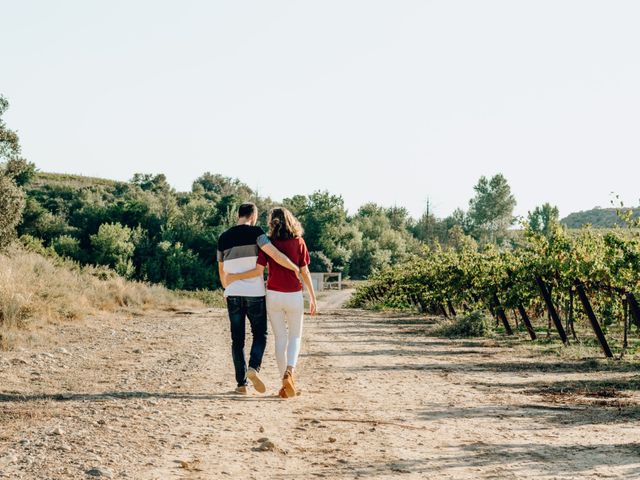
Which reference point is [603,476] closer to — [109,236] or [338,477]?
[338,477]

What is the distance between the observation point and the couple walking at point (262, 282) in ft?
26.9

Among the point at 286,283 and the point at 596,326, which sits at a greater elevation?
the point at 286,283

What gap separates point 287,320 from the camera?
8.27 metres

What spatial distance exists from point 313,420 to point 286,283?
5.79ft

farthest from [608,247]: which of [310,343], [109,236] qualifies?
[109,236]

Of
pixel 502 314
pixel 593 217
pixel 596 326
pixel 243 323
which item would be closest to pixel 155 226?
pixel 502 314

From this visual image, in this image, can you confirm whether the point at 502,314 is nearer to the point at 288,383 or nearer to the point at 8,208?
the point at 288,383

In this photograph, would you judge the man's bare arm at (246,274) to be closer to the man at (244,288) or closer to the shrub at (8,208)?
the man at (244,288)

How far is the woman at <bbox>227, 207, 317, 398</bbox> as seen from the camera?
8.19 m

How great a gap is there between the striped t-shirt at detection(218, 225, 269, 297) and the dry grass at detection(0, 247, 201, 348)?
567 centimetres

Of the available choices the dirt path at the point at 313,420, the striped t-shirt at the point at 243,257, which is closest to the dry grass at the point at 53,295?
the dirt path at the point at 313,420

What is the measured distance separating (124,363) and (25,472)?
662 cm

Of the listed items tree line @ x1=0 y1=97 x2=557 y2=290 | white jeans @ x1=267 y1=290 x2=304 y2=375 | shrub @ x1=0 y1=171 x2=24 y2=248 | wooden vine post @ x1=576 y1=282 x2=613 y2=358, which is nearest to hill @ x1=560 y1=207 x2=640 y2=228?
tree line @ x1=0 y1=97 x2=557 y2=290

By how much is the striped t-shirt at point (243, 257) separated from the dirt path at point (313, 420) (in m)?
1.16
